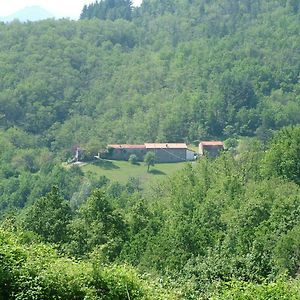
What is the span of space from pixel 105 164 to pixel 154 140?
13649 mm

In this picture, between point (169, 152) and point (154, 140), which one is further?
point (154, 140)

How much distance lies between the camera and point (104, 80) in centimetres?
11475

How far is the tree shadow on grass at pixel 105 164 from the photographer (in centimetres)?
8200

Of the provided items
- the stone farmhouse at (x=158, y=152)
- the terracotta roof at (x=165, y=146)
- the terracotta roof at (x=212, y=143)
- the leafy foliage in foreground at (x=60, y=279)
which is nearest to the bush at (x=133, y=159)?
the stone farmhouse at (x=158, y=152)

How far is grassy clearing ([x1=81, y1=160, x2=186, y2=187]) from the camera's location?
7831 centimetres

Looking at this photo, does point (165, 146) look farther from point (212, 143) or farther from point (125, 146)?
point (212, 143)

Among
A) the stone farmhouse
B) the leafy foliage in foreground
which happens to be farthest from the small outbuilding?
the leafy foliage in foreground

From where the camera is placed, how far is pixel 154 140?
95.1m

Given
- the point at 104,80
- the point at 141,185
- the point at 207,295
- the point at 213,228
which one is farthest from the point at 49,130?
the point at 207,295

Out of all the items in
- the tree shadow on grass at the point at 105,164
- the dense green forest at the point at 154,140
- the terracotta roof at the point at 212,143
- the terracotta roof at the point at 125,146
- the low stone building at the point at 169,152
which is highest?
the dense green forest at the point at 154,140

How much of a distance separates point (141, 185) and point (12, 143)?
77.1 feet

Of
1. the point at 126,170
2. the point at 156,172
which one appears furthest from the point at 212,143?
the point at 126,170

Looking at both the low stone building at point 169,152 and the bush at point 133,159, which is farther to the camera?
the low stone building at point 169,152

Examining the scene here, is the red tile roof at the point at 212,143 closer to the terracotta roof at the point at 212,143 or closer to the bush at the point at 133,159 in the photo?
the terracotta roof at the point at 212,143
